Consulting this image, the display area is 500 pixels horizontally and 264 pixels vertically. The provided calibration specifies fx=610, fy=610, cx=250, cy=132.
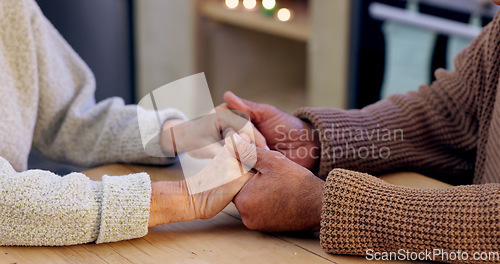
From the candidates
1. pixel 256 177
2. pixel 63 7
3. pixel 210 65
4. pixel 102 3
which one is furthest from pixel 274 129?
pixel 210 65

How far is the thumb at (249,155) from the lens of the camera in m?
0.79

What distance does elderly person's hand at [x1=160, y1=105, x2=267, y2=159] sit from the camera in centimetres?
90

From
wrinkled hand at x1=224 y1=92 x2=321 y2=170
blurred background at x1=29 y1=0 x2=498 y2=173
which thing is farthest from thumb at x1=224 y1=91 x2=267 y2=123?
blurred background at x1=29 y1=0 x2=498 y2=173

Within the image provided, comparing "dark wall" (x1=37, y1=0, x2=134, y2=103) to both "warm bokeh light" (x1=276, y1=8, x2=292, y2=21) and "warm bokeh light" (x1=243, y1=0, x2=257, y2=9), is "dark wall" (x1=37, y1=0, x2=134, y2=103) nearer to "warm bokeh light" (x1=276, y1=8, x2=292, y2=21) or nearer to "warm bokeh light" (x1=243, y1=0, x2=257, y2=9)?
"warm bokeh light" (x1=243, y1=0, x2=257, y2=9)

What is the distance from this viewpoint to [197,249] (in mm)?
716

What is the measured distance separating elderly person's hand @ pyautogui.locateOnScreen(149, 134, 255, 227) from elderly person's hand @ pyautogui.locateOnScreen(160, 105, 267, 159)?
9 centimetres

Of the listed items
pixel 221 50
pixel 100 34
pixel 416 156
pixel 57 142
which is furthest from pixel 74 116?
pixel 221 50

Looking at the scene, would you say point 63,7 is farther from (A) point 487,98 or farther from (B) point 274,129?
(A) point 487,98

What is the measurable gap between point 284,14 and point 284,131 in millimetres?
1315

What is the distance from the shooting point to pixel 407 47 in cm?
197

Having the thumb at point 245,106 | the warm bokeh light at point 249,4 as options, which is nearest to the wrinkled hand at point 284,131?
the thumb at point 245,106

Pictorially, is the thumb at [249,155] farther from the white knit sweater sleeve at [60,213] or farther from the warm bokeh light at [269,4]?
the warm bokeh light at [269,4]

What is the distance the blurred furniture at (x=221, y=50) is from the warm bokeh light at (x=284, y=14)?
3 centimetres

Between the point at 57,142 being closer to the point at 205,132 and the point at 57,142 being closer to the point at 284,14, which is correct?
the point at 205,132
